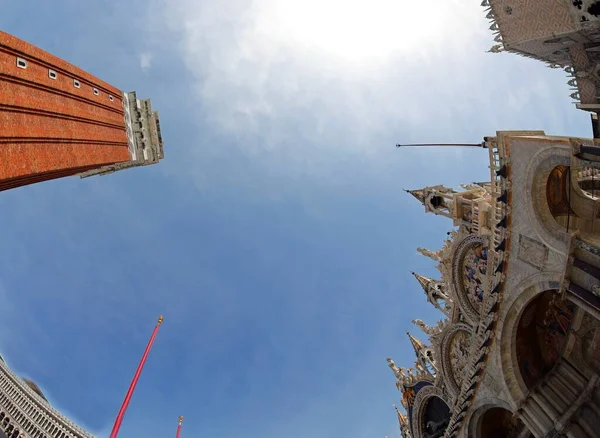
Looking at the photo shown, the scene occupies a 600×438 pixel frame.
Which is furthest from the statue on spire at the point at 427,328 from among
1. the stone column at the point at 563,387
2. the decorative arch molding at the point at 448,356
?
the stone column at the point at 563,387

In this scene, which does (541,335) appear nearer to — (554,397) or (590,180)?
(554,397)

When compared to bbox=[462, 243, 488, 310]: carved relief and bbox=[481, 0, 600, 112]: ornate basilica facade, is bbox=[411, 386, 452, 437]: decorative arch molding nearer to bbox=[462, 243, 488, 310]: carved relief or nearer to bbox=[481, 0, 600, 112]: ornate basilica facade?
bbox=[462, 243, 488, 310]: carved relief

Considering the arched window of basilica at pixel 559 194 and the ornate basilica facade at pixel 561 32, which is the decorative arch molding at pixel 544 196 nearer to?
the arched window of basilica at pixel 559 194

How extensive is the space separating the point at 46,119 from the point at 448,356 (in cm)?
3649

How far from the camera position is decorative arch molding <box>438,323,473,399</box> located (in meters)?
31.1

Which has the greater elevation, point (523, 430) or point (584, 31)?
point (584, 31)

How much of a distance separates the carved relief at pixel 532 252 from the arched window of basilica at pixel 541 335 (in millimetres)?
2290

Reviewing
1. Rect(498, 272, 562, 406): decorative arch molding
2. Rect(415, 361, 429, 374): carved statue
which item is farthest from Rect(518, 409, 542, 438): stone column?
Rect(415, 361, 429, 374): carved statue

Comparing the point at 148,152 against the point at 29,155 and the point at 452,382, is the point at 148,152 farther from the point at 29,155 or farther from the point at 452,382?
the point at 452,382

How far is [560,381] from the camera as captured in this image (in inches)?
706

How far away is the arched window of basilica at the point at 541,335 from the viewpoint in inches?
726

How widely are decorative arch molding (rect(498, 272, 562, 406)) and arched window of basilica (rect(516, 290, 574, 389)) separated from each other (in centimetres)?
31

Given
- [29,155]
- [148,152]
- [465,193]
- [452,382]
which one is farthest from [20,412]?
[465,193]

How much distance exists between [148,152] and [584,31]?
42656 millimetres
